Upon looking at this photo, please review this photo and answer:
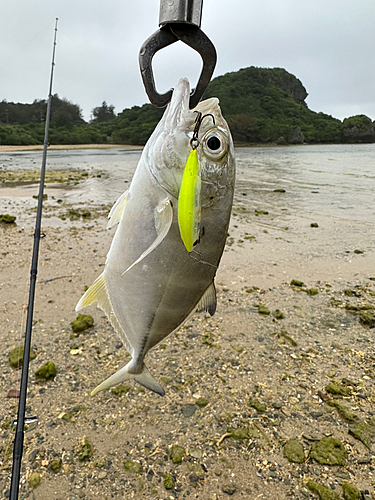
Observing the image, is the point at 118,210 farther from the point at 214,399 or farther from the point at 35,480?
the point at 214,399

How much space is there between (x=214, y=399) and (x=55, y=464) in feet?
4.21

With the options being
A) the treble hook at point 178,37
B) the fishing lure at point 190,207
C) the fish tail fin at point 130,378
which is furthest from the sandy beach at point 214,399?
the treble hook at point 178,37

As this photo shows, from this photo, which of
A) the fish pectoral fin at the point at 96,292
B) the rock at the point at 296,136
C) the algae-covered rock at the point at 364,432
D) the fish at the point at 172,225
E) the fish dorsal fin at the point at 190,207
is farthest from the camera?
the rock at the point at 296,136

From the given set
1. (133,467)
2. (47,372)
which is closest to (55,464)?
(133,467)

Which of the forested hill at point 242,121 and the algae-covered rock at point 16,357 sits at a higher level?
the forested hill at point 242,121

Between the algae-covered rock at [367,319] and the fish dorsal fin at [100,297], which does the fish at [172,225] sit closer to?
the fish dorsal fin at [100,297]

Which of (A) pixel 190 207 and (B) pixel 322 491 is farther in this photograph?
(B) pixel 322 491

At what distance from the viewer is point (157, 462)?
7.79ft

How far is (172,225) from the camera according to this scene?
1309 millimetres

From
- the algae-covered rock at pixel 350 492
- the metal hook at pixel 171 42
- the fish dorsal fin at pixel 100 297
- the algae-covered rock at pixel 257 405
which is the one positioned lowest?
the algae-covered rock at pixel 350 492

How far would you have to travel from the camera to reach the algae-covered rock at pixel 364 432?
2.54m

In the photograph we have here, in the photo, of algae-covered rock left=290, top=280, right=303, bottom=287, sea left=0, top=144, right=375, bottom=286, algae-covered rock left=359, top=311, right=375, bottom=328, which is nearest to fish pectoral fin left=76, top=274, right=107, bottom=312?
algae-covered rock left=359, top=311, right=375, bottom=328

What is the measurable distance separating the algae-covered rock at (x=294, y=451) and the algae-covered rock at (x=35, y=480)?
1.68 metres

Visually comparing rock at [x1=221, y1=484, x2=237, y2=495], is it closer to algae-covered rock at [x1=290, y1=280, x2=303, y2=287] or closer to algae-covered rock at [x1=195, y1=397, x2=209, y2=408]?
algae-covered rock at [x1=195, y1=397, x2=209, y2=408]
